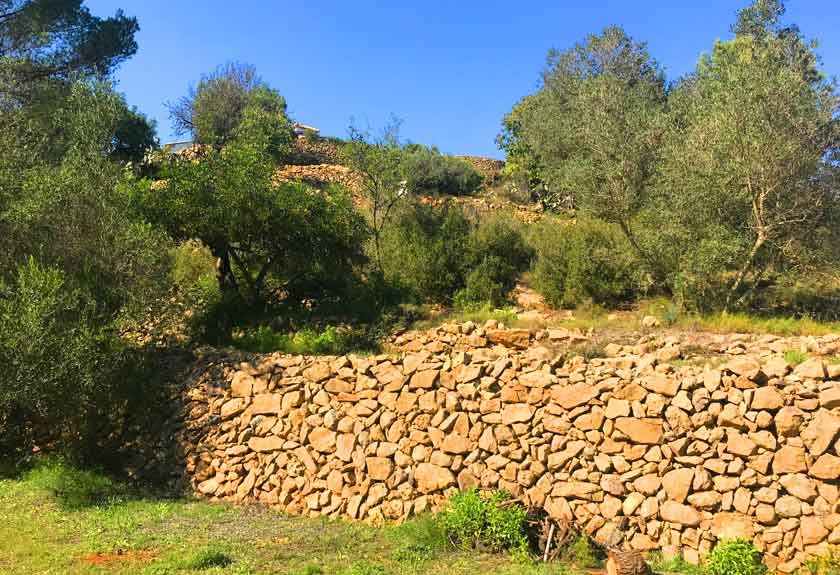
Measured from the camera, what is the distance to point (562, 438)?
8.16 meters

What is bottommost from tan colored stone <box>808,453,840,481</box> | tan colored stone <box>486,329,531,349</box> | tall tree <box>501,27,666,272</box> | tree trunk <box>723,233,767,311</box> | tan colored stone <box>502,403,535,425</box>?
tan colored stone <box>808,453,840,481</box>

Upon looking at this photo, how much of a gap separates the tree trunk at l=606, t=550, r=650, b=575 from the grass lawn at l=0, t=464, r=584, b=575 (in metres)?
0.50

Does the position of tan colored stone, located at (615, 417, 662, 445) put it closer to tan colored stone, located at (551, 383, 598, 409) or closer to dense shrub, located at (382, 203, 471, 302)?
tan colored stone, located at (551, 383, 598, 409)

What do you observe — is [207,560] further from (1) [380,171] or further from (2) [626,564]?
(1) [380,171]

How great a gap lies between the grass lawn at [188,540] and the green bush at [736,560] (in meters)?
1.54

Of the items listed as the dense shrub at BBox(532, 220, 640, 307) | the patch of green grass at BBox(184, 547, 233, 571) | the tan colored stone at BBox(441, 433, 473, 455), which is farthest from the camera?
the dense shrub at BBox(532, 220, 640, 307)

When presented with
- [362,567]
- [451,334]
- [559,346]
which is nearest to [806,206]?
[559,346]

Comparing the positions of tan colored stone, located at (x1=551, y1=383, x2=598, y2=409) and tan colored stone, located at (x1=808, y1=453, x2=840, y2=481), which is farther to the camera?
tan colored stone, located at (x1=551, y1=383, x2=598, y2=409)

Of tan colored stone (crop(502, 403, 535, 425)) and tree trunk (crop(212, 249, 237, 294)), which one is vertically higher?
tree trunk (crop(212, 249, 237, 294))

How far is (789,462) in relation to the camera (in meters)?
7.11

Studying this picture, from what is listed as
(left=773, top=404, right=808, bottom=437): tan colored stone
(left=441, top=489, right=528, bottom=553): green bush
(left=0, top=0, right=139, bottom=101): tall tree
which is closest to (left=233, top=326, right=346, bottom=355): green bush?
(left=441, top=489, right=528, bottom=553): green bush

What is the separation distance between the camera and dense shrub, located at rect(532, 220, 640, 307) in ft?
47.5

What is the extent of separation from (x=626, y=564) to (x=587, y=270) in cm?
912

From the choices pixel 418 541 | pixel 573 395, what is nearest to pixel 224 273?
pixel 573 395
